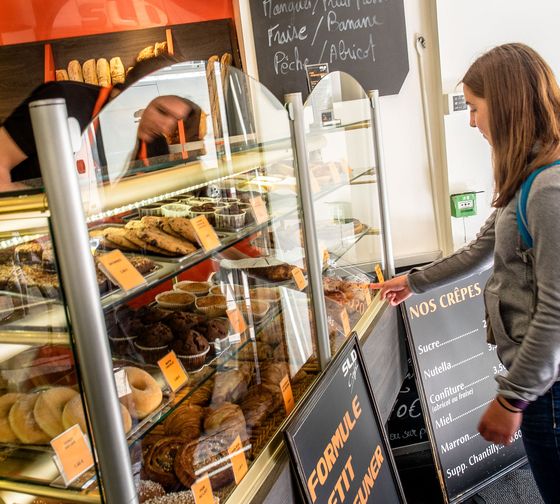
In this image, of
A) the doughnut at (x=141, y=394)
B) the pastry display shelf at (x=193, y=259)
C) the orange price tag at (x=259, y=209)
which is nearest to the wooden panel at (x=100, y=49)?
the pastry display shelf at (x=193, y=259)

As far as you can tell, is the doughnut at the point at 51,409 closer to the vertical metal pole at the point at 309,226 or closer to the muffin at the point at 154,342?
the muffin at the point at 154,342

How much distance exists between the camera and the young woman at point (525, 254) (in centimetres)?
153

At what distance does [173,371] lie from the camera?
134cm

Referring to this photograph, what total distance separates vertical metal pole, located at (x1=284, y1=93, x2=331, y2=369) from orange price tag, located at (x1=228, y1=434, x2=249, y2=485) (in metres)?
0.53

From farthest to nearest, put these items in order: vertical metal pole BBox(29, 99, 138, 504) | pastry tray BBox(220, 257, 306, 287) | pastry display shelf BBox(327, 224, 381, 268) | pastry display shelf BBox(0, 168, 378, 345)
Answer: pastry display shelf BBox(327, 224, 381, 268)
pastry tray BBox(220, 257, 306, 287)
pastry display shelf BBox(0, 168, 378, 345)
vertical metal pole BBox(29, 99, 138, 504)

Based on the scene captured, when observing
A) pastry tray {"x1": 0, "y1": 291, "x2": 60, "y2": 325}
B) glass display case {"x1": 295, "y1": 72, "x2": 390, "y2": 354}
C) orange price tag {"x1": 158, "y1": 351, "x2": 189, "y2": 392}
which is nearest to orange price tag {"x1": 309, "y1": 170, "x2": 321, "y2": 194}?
glass display case {"x1": 295, "y1": 72, "x2": 390, "y2": 354}

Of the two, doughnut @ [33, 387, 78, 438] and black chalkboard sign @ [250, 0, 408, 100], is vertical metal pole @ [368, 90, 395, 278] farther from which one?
doughnut @ [33, 387, 78, 438]

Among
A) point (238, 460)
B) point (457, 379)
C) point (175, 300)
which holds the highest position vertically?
point (175, 300)

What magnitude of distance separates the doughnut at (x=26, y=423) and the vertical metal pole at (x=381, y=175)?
196cm

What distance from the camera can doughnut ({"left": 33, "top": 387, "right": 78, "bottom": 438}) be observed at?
3.44 ft

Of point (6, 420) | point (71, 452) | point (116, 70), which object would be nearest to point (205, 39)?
point (116, 70)

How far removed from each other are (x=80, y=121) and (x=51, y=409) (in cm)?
52

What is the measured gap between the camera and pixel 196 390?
1444 mm

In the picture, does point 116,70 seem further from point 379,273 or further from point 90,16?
point 379,273
